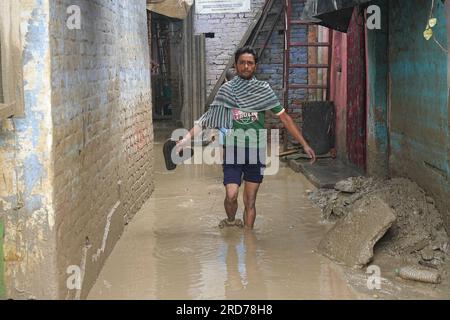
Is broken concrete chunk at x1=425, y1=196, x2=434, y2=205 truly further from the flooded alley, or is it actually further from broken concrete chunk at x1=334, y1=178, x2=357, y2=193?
broken concrete chunk at x1=334, y1=178, x2=357, y2=193

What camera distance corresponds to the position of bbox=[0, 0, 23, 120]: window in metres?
3.53

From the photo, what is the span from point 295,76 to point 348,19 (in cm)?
545

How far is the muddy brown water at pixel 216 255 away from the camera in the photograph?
4.66m

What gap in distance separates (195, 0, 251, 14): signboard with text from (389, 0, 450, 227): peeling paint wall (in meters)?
7.25

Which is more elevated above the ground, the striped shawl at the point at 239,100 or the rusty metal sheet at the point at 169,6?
the rusty metal sheet at the point at 169,6

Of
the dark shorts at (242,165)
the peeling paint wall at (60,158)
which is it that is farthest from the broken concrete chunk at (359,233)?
the peeling paint wall at (60,158)

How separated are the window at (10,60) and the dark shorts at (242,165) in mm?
2678

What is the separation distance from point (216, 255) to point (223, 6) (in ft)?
30.0

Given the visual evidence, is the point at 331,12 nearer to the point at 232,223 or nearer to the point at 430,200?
the point at 232,223

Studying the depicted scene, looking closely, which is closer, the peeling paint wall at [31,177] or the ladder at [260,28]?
the peeling paint wall at [31,177]

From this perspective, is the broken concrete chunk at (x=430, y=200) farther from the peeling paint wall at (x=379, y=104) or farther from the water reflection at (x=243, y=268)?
the peeling paint wall at (x=379, y=104)

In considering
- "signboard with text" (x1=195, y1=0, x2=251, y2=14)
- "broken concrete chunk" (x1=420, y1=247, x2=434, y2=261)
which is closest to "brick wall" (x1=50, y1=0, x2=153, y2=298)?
"broken concrete chunk" (x1=420, y1=247, x2=434, y2=261)

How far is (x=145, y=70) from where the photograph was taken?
7.85m
